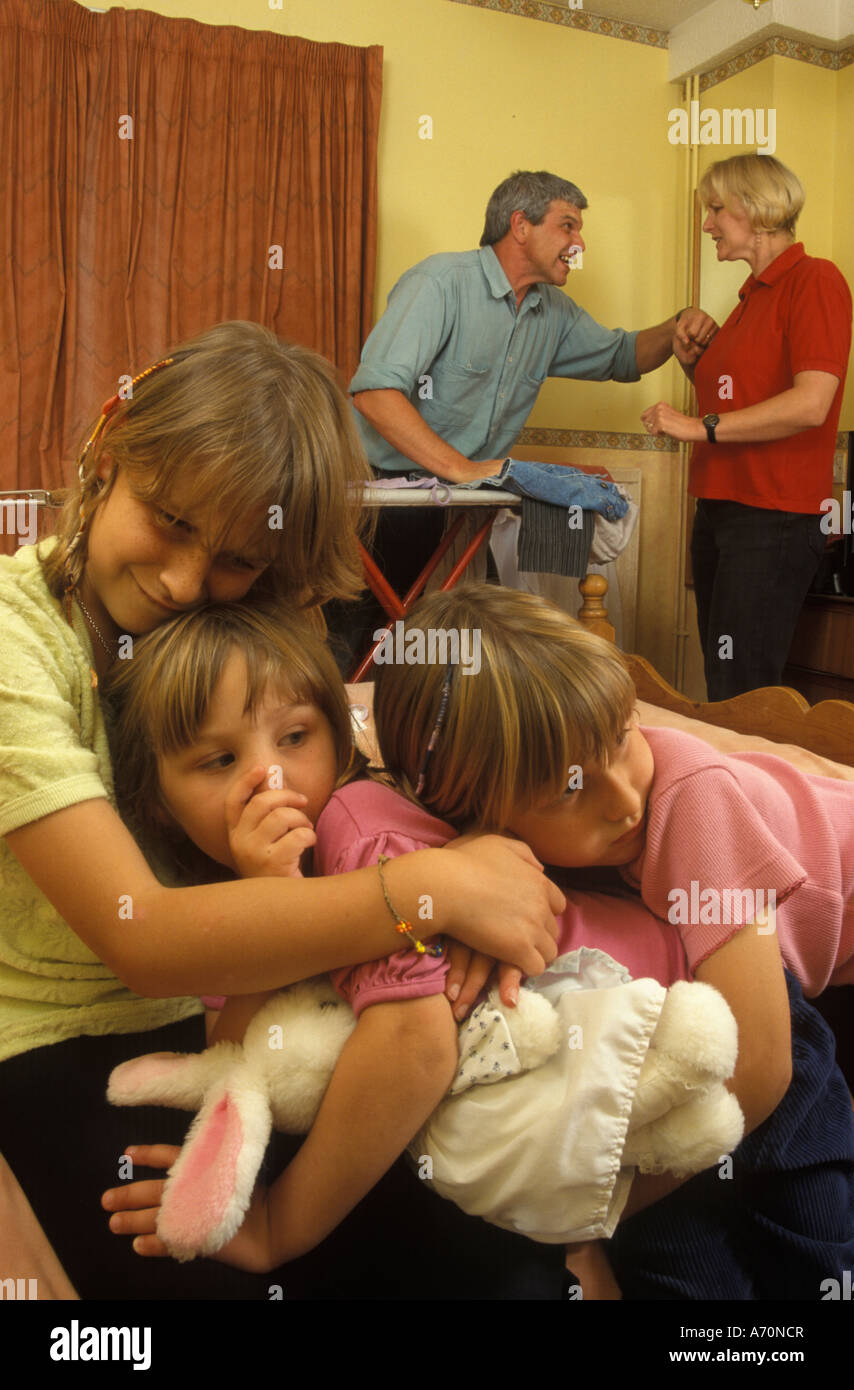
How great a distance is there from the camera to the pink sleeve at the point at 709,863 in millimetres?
→ 709

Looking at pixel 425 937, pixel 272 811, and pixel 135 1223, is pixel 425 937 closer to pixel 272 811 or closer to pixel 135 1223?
pixel 272 811

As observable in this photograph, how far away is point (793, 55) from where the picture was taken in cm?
323

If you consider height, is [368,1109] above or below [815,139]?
below

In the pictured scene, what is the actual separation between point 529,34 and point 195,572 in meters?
3.33

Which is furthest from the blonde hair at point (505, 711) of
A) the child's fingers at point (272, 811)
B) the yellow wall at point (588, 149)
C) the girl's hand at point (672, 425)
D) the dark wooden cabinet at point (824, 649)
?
the yellow wall at point (588, 149)

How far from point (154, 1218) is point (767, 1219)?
1.37 feet

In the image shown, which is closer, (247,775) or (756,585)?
(247,775)

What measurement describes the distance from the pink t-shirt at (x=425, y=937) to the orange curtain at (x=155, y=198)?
238 cm

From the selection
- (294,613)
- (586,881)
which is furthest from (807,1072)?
(294,613)
